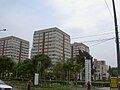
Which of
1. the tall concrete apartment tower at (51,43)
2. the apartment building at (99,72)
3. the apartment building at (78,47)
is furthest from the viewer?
the apartment building at (99,72)

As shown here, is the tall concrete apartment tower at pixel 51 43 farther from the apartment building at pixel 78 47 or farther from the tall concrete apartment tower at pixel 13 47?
the tall concrete apartment tower at pixel 13 47

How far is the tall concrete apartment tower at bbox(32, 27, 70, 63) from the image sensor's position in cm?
12338

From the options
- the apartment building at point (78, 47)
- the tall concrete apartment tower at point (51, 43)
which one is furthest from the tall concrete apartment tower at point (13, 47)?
the apartment building at point (78, 47)

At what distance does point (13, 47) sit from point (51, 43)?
1874cm

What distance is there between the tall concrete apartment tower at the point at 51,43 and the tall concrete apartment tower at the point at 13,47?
6.12 metres

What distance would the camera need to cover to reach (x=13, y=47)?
122m

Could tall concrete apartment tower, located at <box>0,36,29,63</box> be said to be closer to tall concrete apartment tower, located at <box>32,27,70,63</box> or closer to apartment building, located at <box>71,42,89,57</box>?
tall concrete apartment tower, located at <box>32,27,70,63</box>

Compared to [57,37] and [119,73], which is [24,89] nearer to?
[119,73]

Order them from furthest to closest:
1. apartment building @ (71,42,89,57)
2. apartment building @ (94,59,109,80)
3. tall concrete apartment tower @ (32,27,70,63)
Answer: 1. apartment building @ (94,59,109,80)
2. tall concrete apartment tower @ (32,27,70,63)
3. apartment building @ (71,42,89,57)

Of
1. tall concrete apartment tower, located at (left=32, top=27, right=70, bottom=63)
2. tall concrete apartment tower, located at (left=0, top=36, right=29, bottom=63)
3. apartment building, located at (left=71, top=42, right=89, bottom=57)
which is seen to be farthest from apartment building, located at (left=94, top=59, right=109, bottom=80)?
tall concrete apartment tower, located at (left=0, top=36, right=29, bottom=63)

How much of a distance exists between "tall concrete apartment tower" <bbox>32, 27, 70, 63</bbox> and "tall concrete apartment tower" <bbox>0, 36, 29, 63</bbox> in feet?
20.1

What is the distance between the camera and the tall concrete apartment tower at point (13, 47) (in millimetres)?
123456

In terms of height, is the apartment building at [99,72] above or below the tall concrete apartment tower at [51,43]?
below

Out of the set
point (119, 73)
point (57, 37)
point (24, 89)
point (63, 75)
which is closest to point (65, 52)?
point (57, 37)
